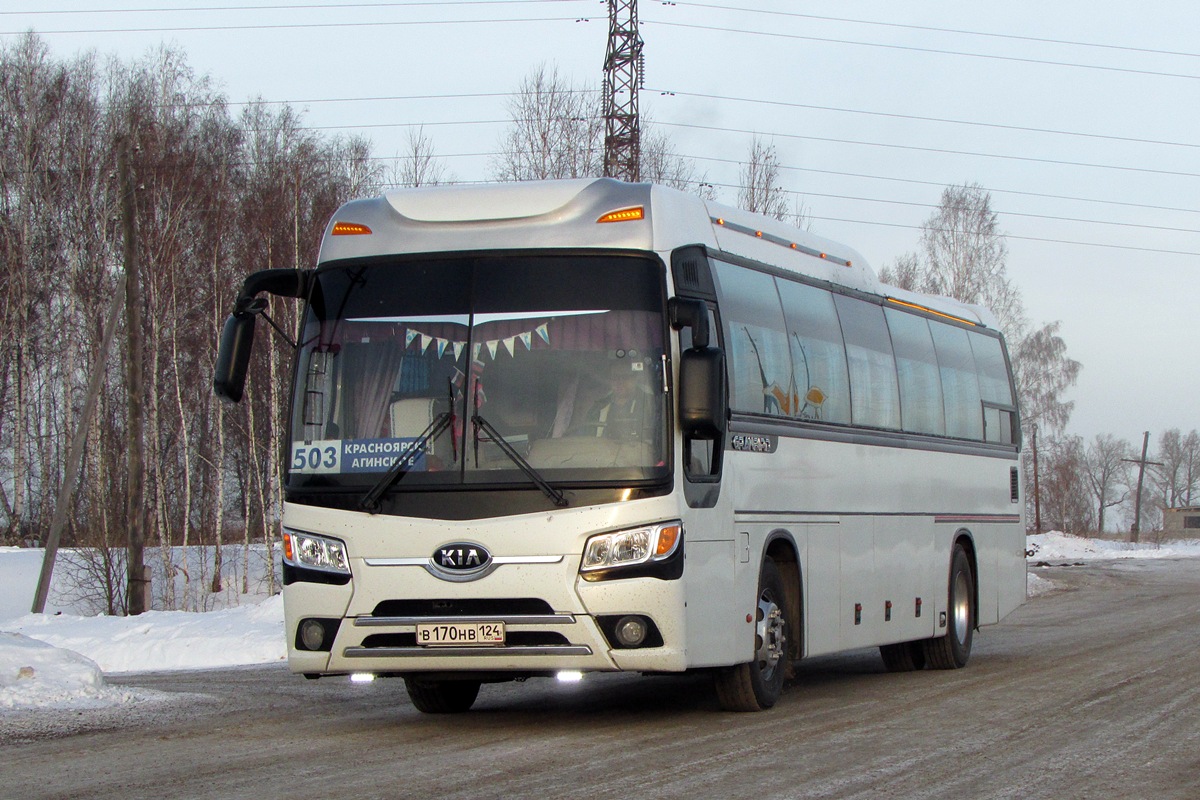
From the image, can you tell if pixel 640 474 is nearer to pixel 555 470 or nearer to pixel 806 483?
pixel 555 470

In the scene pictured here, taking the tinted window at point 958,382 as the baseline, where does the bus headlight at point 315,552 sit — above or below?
below

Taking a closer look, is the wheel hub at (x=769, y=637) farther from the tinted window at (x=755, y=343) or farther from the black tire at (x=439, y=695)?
the black tire at (x=439, y=695)

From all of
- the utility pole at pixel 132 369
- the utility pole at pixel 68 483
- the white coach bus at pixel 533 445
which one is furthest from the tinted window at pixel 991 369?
the utility pole at pixel 68 483

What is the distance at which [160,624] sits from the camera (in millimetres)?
19094

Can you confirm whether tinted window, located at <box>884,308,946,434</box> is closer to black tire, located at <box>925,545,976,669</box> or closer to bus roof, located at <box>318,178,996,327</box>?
black tire, located at <box>925,545,976,669</box>

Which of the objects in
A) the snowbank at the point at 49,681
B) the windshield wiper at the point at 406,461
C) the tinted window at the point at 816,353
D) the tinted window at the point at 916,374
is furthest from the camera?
the tinted window at the point at 916,374

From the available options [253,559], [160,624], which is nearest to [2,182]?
[253,559]

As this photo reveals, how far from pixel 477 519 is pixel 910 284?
5837cm

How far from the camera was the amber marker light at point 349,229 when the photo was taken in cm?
996

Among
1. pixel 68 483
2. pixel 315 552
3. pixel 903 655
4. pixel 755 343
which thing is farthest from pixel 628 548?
pixel 68 483

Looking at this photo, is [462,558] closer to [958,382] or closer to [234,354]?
[234,354]

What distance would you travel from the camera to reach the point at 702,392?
894 centimetres

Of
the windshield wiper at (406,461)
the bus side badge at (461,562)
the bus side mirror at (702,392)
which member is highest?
the bus side mirror at (702,392)

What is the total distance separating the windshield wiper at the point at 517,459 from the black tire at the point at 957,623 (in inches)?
265
